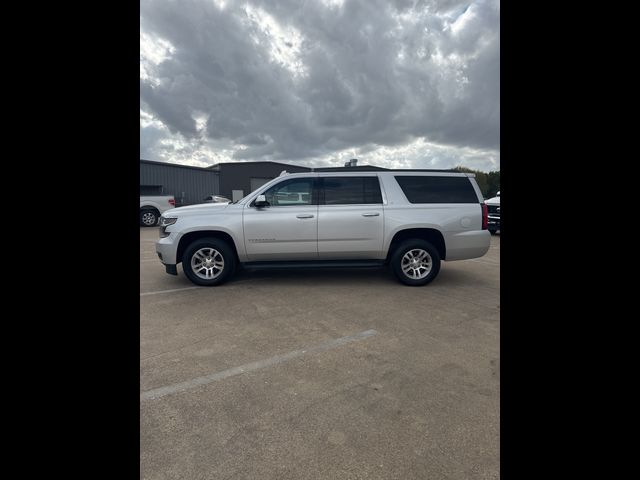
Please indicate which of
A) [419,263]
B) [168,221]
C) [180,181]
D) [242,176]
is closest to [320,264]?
[419,263]

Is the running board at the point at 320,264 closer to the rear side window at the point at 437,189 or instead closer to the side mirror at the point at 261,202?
the side mirror at the point at 261,202

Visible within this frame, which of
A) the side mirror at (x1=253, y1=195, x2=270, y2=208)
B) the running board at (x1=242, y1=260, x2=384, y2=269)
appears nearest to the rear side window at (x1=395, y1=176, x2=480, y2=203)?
the running board at (x1=242, y1=260, x2=384, y2=269)

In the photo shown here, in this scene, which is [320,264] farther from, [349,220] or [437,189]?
[437,189]

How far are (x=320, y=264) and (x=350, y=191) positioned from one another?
4.24 ft

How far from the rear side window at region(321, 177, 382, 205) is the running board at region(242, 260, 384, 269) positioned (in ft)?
3.15

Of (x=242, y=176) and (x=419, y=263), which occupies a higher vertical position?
(x=242, y=176)

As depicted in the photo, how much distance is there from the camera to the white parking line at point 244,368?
2287 millimetres

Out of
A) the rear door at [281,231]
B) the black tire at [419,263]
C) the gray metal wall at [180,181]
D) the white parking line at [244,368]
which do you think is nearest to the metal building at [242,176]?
the gray metal wall at [180,181]

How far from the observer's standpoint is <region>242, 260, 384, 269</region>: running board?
4891 mm

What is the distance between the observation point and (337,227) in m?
4.88
